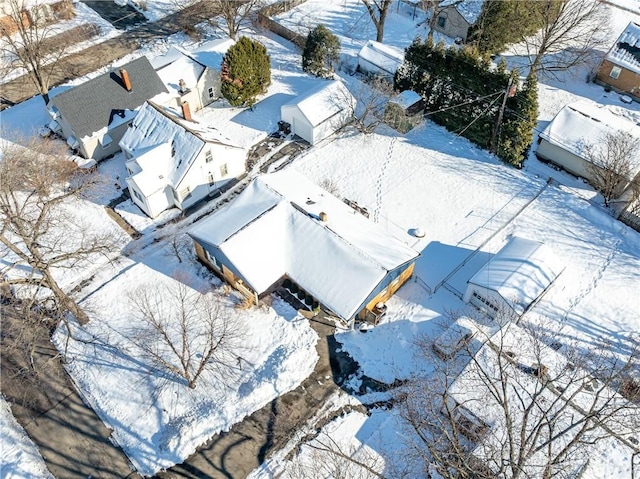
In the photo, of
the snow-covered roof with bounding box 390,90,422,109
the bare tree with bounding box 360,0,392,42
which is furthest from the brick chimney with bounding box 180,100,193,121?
the bare tree with bounding box 360,0,392,42

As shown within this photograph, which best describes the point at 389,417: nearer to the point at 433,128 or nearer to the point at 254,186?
the point at 254,186

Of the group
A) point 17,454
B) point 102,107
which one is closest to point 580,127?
point 102,107

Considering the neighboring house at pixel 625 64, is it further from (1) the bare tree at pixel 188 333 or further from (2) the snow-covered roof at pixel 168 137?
(1) the bare tree at pixel 188 333

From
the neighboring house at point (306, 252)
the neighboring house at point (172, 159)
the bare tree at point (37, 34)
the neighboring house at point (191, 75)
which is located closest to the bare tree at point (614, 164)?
the neighboring house at point (306, 252)

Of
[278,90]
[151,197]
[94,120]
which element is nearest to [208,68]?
[278,90]

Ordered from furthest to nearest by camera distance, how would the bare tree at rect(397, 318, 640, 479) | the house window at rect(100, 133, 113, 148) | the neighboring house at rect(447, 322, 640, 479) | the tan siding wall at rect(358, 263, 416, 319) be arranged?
1. the house window at rect(100, 133, 113, 148)
2. the tan siding wall at rect(358, 263, 416, 319)
3. the bare tree at rect(397, 318, 640, 479)
4. the neighboring house at rect(447, 322, 640, 479)

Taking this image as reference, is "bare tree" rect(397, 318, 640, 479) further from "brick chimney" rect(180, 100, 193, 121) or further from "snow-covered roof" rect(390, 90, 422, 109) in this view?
"brick chimney" rect(180, 100, 193, 121)

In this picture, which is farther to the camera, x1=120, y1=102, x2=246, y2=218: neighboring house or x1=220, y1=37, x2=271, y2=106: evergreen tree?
x1=220, y1=37, x2=271, y2=106: evergreen tree
